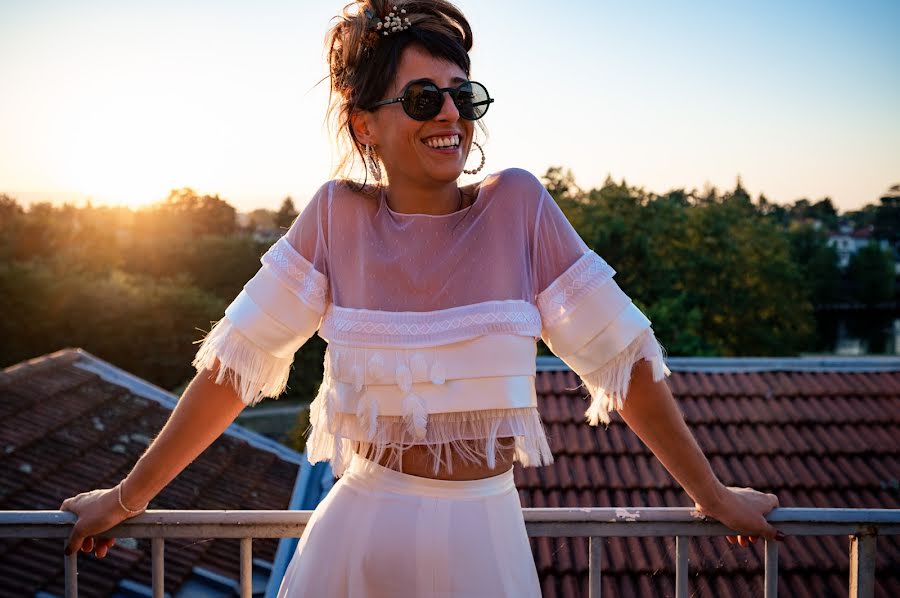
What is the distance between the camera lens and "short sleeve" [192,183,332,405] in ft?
4.90

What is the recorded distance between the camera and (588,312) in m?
1.39

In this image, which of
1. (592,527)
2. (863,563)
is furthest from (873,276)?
(592,527)

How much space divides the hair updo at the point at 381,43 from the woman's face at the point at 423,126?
0.02 meters

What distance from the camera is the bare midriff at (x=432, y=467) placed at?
1339 millimetres

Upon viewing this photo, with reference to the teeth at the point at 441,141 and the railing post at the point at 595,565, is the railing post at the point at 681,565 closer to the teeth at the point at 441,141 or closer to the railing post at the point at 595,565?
the railing post at the point at 595,565

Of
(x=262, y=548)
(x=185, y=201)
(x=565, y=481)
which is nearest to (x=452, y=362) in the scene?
(x=565, y=481)

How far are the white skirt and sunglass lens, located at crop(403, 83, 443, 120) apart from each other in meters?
0.62

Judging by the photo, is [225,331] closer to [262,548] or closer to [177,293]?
[262,548]

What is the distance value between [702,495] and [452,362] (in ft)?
1.91

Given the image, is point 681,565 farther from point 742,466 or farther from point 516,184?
point 742,466

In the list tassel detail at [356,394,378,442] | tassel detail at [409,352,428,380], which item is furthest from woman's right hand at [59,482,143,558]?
tassel detail at [409,352,428,380]

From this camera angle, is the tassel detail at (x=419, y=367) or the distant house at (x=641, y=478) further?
the distant house at (x=641, y=478)

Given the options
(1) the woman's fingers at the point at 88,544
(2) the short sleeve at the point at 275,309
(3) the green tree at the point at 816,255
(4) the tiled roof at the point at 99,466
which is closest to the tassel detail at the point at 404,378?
(2) the short sleeve at the point at 275,309

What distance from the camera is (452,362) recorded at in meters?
1.33
